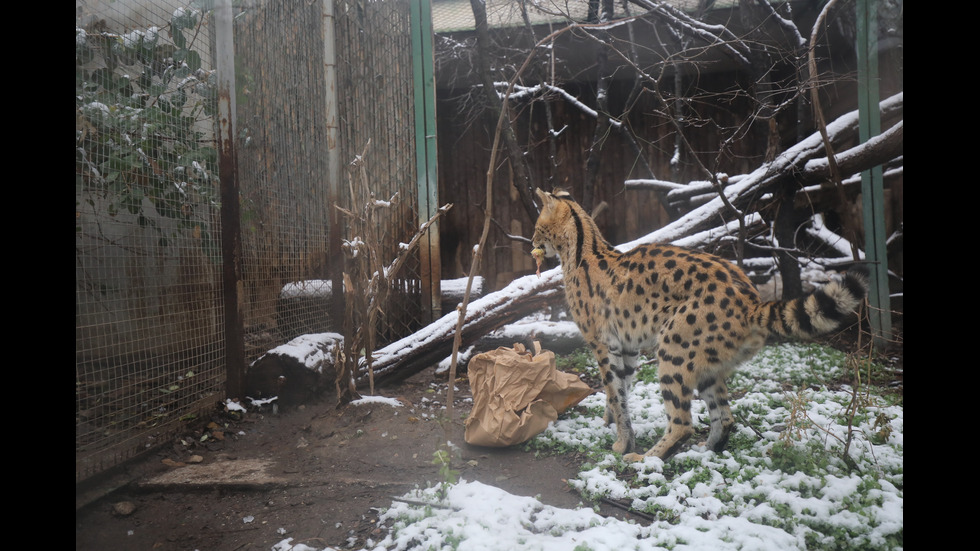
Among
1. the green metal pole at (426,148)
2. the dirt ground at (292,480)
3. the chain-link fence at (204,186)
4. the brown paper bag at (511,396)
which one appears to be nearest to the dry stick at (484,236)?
the brown paper bag at (511,396)

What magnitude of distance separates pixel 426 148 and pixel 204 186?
1.00m

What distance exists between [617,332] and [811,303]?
27.9 inches

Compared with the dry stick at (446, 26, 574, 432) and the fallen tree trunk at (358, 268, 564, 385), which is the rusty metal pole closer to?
the fallen tree trunk at (358, 268, 564, 385)

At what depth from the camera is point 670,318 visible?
1941mm

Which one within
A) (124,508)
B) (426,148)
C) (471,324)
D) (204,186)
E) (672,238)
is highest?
(426,148)

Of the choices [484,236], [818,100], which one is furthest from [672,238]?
[484,236]

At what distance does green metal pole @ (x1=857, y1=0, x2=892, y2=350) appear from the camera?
1.98 m

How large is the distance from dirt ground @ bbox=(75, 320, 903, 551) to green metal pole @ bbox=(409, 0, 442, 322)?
617 mm

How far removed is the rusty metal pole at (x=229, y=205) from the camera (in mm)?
2088

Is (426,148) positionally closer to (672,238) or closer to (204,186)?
(204,186)

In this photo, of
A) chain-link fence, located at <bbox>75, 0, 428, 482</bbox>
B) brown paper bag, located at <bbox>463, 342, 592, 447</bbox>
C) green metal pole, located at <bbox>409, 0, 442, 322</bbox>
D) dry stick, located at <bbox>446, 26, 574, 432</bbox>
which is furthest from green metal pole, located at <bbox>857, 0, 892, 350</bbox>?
chain-link fence, located at <bbox>75, 0, 428, 482</bbox>

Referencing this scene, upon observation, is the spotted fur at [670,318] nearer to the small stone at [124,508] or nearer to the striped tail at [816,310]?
the striped tail at [816,310]

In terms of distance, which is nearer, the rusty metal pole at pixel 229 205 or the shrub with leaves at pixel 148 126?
the shrub with leaves at pixel 148 126

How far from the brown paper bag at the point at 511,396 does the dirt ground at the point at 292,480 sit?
2.7 inches
